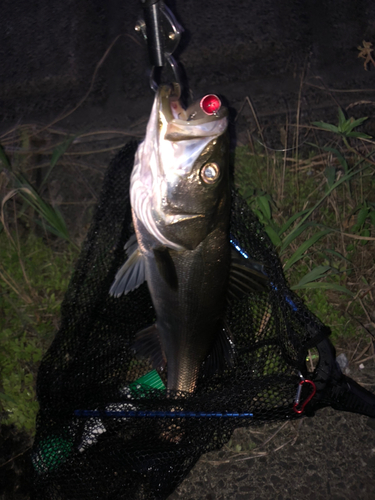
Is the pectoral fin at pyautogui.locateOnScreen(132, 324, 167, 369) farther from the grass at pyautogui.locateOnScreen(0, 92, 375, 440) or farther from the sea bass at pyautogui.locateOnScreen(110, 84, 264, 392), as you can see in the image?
the grass at pyautogui.locateOnScreen(0, 92, 375, 440)

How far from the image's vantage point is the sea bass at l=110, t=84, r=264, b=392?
6.15ft

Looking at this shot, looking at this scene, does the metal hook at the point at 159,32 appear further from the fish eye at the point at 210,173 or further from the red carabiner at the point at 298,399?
the red carabiner at the point at 298,399

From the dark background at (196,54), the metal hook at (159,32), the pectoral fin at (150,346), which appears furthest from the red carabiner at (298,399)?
the dark background at (196,54)

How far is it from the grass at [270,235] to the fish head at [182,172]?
1262 millimetres

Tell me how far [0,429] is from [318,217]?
3070 mm

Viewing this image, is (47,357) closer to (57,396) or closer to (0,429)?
(57,396)

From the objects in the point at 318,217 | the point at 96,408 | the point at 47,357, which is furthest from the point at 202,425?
→ the point at 318,217

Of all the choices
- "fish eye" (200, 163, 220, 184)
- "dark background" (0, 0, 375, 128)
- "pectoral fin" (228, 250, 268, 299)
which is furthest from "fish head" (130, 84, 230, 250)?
"dark background" (0, 0, 375, 128)

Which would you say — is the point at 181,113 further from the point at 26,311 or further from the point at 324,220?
the point at 26,311

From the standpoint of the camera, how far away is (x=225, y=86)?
14.5 feet

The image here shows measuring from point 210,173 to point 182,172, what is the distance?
138 millimetres

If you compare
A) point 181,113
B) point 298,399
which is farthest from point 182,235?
point 298,399

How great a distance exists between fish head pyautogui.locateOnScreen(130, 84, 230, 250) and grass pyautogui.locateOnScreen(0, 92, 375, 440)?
1.26m

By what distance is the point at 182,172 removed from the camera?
6.58 feet
